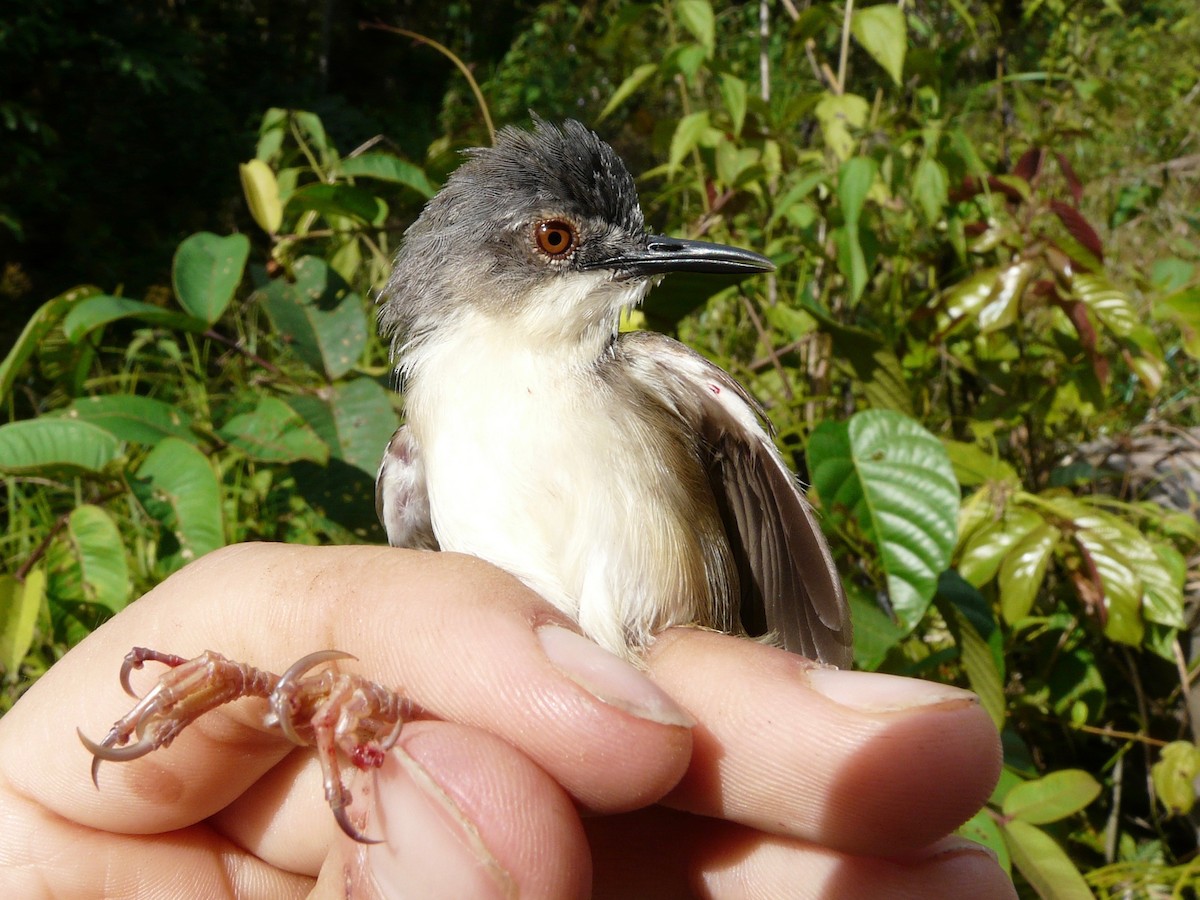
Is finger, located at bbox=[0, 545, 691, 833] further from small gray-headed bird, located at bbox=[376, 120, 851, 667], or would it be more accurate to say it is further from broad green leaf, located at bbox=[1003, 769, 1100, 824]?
broad green leaf, located at bbox=[1003, 769, 1100, 824]

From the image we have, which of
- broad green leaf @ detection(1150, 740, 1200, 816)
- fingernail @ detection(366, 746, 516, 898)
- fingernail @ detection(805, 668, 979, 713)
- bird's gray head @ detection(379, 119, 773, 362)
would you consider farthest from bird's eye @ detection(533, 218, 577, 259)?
broad green leaf @ detection(1150, 740, 1200, 816)

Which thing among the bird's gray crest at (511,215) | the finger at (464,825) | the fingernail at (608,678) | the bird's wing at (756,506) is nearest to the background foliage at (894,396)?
the bird's wing at (756,506)

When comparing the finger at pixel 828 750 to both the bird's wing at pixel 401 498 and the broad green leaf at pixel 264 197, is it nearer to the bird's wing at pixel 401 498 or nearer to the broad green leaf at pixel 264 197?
the bird's wing at pixel 401 498

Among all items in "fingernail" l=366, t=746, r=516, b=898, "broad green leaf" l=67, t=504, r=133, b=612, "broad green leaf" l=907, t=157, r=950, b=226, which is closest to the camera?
"fingernail" l=366, t=746, r=516, b=898

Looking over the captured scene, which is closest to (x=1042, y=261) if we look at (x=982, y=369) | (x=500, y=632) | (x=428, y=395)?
(x=982, y=369)

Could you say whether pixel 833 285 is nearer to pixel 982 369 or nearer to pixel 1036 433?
pixel 982 369

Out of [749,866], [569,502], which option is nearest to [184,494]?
[569,502]
